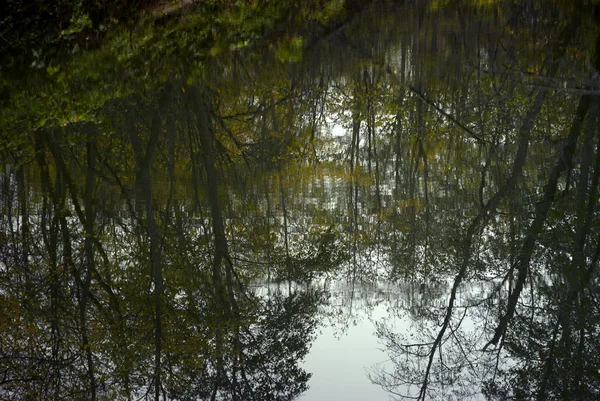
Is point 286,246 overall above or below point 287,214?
below

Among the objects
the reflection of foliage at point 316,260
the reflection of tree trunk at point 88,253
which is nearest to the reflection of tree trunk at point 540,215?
the reflection of foliage at point 316,260

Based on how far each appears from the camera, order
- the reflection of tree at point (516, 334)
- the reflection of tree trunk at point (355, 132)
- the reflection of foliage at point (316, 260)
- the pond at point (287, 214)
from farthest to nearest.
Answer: the reflection of tree trunk at point (355, 132)
the reflection of foliage at point (316, 260)
the pond at point (287, 214)
the reflection of tree at point (516, 334)

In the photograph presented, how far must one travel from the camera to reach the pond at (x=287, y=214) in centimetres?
463

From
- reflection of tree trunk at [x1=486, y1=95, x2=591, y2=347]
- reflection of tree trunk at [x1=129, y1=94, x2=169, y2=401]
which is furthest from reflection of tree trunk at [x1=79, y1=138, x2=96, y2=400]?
reflection of tree trunk at [x1=486, y1=95, x2=591, y2=347]

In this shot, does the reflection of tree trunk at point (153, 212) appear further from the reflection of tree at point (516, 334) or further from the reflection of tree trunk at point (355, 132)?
the reflection of tree trunk at point (355, 132)

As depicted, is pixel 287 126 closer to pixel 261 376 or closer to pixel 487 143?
pixel 487 143

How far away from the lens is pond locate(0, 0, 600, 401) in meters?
4.63

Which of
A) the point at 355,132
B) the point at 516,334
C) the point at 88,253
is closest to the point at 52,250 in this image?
the point at 88,253

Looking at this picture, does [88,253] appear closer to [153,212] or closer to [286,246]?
[153,212]

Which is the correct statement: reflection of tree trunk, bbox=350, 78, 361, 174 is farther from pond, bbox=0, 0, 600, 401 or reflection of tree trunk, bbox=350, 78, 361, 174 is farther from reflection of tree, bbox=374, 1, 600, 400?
reflection of tree, bbox=374, 1, 600, 400

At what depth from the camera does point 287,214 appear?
21.8ft

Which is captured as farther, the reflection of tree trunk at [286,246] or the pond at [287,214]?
the reflection of tree trunk at [286,246]

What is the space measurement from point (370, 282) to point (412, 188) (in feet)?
7.14

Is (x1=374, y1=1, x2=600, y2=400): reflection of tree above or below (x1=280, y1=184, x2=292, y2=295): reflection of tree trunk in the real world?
below
